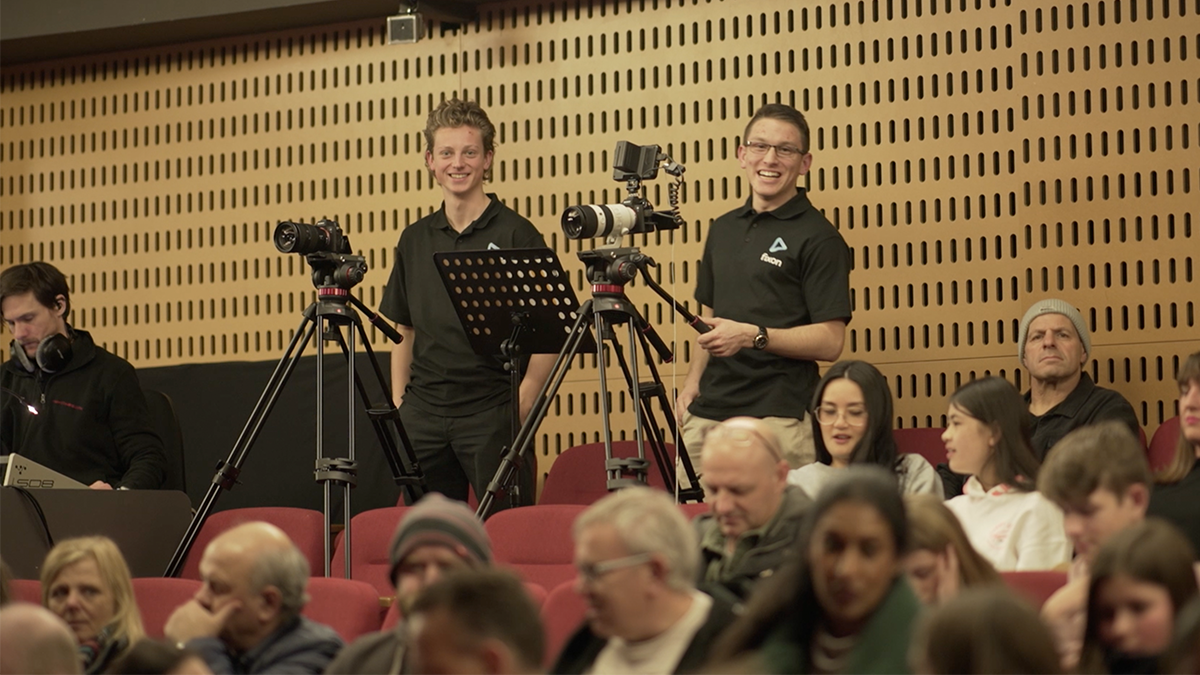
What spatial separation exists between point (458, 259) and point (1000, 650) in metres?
3.03

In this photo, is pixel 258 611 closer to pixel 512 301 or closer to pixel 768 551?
pixel 768 551

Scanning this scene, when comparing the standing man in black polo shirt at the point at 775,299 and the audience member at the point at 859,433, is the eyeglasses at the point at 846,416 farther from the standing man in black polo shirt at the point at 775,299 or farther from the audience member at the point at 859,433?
the standing man in black polo shirt at the point at 775,299

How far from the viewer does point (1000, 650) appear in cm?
205

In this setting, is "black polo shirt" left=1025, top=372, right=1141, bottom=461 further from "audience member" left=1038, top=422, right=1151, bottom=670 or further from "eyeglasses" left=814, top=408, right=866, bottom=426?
"audience member" left=1038, top=422, right=1151, bottom=670

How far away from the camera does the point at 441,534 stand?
2844mm

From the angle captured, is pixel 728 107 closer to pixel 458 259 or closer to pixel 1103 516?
pixel 458 259

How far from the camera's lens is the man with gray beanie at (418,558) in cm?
283

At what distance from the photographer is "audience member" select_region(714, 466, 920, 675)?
246 centimetres

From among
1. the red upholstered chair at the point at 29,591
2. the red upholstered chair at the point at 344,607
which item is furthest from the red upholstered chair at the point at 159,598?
the red upholstered chair at the point at 344,607

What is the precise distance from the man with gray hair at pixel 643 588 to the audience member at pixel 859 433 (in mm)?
1447

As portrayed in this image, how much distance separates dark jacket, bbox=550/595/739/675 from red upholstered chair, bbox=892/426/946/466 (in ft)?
7.93

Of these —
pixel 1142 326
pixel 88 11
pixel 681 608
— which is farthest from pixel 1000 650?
pixel 88 11

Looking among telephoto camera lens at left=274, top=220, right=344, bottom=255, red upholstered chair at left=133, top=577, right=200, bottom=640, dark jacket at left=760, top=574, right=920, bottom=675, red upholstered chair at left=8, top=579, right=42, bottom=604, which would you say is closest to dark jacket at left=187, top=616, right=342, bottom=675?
red upholstered chair at left=133, top=577, right=200, bottom=640

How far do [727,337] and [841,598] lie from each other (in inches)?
94.0
